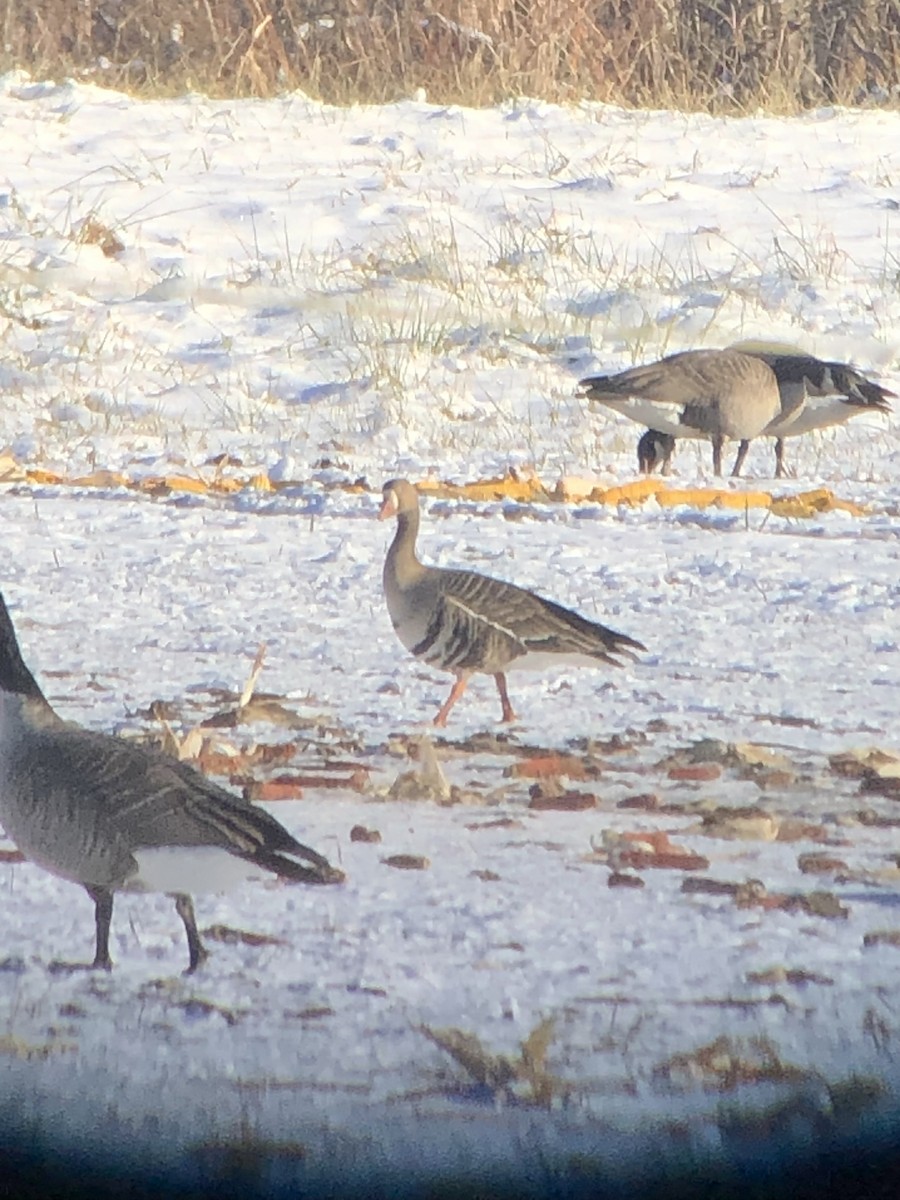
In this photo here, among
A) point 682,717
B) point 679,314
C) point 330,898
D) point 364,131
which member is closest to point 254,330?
A: point 679,314

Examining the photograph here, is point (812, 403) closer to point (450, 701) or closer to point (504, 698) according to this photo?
point (504, 698)

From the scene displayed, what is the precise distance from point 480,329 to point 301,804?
713 centimetres

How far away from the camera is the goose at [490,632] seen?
4.45 metres

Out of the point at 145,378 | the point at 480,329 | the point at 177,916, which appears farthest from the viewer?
the point at 480,329

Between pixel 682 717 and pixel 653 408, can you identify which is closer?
pixel 682 717

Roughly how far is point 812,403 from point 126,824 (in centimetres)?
619

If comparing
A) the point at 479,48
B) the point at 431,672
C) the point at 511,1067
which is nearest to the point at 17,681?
the point at 511,1067

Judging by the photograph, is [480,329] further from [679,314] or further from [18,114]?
[18,114]

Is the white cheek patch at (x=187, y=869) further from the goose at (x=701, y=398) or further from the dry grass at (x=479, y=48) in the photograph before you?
the dry grass at (x=479, y=48)

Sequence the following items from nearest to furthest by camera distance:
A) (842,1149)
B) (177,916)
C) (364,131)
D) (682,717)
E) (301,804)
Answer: (842,1149), (177,916), (301,804), (682,717), (364,131)

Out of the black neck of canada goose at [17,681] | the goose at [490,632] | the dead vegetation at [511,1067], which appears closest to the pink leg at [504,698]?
the goose at [490,632]

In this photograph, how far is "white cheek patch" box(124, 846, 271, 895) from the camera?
2791 millimetres

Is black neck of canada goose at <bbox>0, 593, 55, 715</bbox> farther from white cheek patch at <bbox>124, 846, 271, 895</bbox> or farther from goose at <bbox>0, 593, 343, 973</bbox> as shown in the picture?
white cheek patch at <bbox>124, 846, 271, 895</bbox>

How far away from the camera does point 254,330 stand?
1080 centimetres
